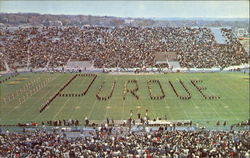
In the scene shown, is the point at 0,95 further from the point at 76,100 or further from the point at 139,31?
the point at 139,31

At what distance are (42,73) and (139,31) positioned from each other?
33.1 m

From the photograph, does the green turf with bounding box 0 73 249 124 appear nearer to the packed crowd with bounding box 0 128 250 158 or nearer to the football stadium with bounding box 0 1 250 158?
the football stadium with bounding box 0 1 250 158

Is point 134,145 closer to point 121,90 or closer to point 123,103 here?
point 123,103

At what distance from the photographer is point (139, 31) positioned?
81.4 meters

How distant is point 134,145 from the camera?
22203 millimetres

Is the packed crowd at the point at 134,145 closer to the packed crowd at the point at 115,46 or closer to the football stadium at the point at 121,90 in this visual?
the football stadium at the point at 121,90

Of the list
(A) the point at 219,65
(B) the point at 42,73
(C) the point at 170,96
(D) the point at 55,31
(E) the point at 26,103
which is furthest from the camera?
(D) the point at 55,31

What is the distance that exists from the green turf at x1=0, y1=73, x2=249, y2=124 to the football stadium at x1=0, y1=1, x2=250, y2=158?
112 mm

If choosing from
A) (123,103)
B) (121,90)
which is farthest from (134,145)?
(121,90)

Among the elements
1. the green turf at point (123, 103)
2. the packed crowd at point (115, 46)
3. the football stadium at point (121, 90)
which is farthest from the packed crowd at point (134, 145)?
the packed crowd at point (115, 46)

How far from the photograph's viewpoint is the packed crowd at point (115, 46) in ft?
203

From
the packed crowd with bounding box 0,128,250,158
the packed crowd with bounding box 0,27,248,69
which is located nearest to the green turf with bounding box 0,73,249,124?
the packed crowd with bounding box 0,128,250,158

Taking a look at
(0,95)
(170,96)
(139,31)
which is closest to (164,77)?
(170,96)

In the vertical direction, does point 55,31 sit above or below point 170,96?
above
